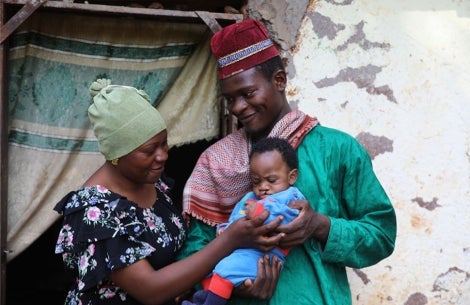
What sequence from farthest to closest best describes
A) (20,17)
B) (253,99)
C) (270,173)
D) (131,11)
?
1. (131,11)
2. (20,17)
3. (253,99)
4. (270,173)

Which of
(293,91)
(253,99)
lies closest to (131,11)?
(293,91)

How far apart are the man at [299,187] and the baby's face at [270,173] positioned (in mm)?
104

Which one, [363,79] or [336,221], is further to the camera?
[363,79]

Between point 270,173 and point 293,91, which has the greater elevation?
point 270,173

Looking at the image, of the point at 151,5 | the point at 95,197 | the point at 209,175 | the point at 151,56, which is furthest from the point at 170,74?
the point at 95,197

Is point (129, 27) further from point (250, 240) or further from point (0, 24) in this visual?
point (250, 240)

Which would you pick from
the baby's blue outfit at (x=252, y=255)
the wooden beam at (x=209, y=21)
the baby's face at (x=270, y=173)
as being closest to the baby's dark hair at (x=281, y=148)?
the baby's face at (x=270, y=173)

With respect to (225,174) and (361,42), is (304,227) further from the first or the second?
(361,42)

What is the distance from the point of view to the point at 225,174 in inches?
122

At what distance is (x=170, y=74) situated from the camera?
4312 millimetres

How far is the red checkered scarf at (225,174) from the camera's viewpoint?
10.1 ft

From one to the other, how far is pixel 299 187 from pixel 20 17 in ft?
5.80

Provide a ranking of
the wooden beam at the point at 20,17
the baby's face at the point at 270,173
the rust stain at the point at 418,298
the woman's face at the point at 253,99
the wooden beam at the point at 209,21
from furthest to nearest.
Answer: the rust stain at the point at 418,298
the wooden beam at the point at 209,21
the wooden beam at the point at 20,17
the woman's face at the point at 253,99
the baby's face at the point at 270,173

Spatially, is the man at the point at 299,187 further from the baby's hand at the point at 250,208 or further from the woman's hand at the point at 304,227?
the baby's hand at the point at 250,208
